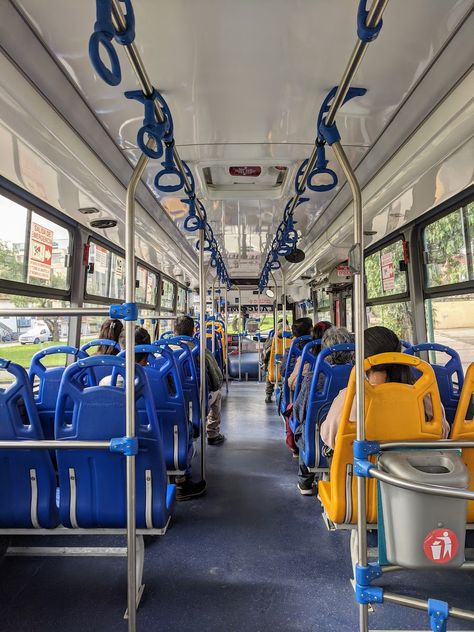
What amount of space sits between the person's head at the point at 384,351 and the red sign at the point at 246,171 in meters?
1.66

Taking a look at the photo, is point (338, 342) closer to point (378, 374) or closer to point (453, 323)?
point (378, 374)

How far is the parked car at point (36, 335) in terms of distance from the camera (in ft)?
9.52

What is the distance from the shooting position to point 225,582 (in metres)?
2.02

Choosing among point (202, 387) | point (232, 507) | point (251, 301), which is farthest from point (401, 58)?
point (251, 301)

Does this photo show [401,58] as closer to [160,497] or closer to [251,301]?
[160,497]

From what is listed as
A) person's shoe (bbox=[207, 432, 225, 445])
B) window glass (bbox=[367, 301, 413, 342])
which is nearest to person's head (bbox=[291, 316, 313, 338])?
window glass (bbox=[367, 301, 413, 342])

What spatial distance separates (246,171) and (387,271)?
2.50 meters

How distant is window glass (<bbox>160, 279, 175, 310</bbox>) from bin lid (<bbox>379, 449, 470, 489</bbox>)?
19.6 ft

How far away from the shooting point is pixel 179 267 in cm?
600

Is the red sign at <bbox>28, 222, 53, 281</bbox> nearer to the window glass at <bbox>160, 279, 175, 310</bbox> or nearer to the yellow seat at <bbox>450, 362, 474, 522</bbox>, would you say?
the yellow seat at <bbox>450, 362, 474, 522</bbox>

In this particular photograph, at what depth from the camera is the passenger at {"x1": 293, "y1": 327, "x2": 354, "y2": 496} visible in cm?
257

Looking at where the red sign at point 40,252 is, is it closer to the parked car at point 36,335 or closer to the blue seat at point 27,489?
the parked car at point 36,335

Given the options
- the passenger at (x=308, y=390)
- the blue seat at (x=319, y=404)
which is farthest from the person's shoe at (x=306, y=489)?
the blue seat at (x=319, y=404)

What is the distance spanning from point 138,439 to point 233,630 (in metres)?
0.96
